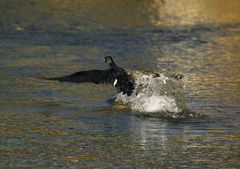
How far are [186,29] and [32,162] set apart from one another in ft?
52.3

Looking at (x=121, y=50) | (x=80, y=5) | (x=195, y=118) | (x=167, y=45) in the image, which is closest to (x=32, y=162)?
(x=195, y=118)

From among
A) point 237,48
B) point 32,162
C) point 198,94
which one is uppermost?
point 237,48

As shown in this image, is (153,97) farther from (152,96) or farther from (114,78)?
(114,78)

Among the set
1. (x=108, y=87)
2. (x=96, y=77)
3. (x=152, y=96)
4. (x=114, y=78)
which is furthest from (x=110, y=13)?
(x=152, y=96)

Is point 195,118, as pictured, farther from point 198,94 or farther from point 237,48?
point 237,48

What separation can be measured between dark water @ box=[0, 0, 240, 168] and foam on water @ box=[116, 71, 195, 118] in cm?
28

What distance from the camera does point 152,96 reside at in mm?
11586

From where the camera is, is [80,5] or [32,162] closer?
[32,162]

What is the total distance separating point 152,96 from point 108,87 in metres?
2.15

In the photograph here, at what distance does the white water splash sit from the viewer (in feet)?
37.0

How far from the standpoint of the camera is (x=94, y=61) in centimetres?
1705

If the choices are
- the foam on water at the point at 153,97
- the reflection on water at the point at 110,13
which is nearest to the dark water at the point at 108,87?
the reflection on water at the point at 110,13

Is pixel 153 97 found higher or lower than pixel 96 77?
lower

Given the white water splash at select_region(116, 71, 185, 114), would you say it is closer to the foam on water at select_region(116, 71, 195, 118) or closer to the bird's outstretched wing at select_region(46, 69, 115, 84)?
the foam on water at select_region(116, 71, 195, 118)
